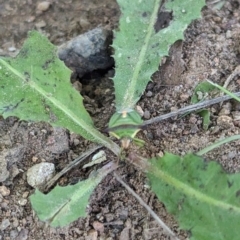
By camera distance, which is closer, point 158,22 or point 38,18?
point 158,22

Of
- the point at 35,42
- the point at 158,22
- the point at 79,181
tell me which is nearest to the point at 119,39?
the point at 158,22

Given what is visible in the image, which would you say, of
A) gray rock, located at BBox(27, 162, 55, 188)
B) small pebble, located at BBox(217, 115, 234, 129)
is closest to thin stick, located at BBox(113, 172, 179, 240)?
gray rock, located at BBox(27, 162, 55, 188)

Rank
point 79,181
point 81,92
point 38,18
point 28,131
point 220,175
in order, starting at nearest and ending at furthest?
1. point 220,175
2. point 79,181
3. point 28,131
4. point 81,92
5. point 38,18

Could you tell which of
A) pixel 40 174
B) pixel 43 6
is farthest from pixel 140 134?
pixel 43 6

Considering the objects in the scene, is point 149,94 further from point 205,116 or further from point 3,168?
point 3,168

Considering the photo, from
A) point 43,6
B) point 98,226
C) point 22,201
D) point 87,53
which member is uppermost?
point 43,6

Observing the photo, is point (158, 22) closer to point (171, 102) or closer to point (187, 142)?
point (171, 102)
